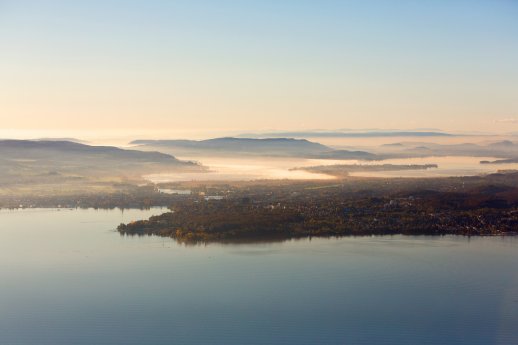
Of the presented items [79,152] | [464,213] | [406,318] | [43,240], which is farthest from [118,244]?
[79,152]

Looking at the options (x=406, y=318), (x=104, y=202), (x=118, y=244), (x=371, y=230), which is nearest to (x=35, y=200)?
(x=104, y=202)

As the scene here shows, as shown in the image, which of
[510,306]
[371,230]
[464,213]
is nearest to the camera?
[510,306]

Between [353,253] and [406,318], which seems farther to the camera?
[353,253]

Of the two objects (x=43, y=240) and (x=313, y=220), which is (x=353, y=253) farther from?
(x=43, y=240)

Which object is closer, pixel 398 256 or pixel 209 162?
pixel 398 256

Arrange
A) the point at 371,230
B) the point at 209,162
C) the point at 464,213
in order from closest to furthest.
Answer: the point at 371,230, the point at 464,213, the point at 209,162

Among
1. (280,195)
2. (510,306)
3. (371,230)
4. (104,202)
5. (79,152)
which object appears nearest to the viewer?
(510,306)

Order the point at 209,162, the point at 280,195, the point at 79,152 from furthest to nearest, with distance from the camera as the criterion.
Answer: the point at 209,162 → the point at 79,152 → the point at 280,195

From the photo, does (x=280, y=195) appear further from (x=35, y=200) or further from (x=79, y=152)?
(x=79, y=152)
